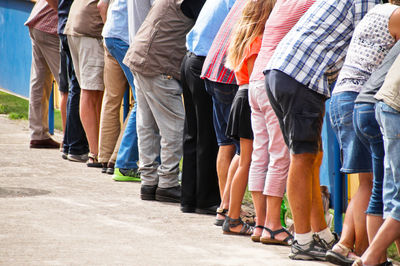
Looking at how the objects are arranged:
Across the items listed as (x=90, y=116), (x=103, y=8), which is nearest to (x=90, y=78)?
(x=90, y=116)

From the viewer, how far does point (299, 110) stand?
17.5ft

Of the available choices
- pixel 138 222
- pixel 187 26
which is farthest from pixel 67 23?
pixel 138 222

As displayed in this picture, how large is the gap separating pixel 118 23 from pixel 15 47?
8460 mm

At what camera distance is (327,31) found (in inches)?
208

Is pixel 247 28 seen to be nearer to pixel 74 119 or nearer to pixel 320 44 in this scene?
pixel 320 44

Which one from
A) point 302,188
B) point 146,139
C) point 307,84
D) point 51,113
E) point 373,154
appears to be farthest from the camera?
point 51,113

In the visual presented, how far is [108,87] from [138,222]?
2.67 m

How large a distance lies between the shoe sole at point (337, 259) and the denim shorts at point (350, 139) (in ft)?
1.73

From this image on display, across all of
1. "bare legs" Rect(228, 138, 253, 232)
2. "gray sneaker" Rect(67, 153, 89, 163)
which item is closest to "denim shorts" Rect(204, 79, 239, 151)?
"bare legs" Rect(228, 138, 253, 232)

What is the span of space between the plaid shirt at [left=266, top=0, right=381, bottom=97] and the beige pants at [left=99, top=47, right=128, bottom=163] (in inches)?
145

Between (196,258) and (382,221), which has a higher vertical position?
(382,221)

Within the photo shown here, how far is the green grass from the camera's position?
13469 mm

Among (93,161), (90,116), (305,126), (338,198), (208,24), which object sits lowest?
(93,161)

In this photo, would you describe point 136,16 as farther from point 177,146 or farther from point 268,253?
point 268,253
